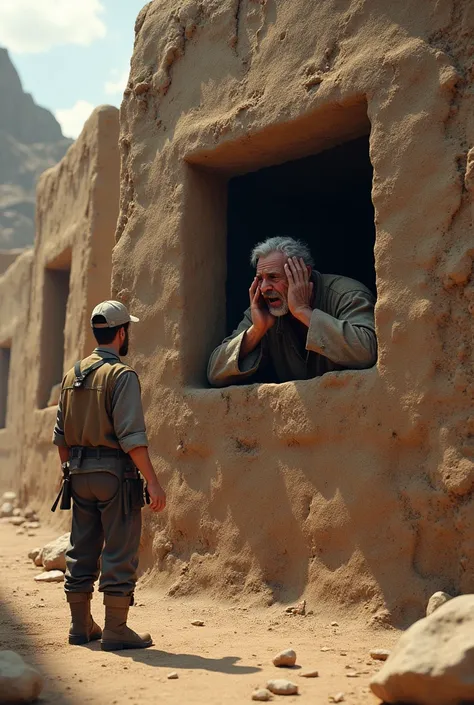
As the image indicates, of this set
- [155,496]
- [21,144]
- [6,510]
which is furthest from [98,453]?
[21,144]

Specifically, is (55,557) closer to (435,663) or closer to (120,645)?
(120,645)

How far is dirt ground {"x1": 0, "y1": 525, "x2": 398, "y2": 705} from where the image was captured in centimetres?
277

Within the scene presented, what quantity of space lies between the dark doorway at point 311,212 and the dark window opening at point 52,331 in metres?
2.85

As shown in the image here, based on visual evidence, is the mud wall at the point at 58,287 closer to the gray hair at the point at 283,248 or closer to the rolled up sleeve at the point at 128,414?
the gray hair at the point at 283,248

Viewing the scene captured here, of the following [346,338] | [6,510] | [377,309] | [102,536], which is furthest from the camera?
[6,510]

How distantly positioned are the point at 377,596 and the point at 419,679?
1192 mm

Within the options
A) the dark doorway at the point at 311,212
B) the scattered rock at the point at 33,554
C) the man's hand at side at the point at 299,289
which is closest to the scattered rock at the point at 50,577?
the scattered rock at the point at 33,554

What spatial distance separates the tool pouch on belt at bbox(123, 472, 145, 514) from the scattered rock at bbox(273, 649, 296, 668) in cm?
86

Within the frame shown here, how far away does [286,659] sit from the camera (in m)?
3.04

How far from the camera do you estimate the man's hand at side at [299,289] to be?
14.1 ft

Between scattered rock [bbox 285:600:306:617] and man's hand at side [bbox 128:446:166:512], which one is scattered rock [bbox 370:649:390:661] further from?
man's hand at side [bbox 128:446:166:512]

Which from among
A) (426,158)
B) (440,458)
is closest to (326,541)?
(440,458)

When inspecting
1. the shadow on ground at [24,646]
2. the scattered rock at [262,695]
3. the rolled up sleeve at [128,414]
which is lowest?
the shadow on ground at [24,646]

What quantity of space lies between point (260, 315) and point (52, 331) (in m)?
4.48
